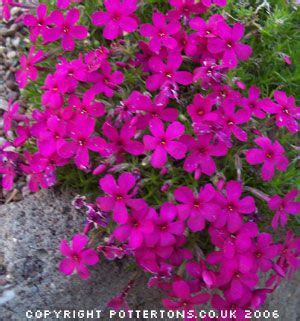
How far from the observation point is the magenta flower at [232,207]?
1.62 metres

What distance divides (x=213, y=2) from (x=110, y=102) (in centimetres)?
47

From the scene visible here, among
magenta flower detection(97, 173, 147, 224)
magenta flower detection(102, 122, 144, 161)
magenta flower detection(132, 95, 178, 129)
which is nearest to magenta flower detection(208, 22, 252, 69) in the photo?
magenta flower detection(132, 95, 178, 129)

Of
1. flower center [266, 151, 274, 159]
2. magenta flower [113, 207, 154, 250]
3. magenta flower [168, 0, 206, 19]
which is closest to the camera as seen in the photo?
magenta flower [113, 207, 154, 250]

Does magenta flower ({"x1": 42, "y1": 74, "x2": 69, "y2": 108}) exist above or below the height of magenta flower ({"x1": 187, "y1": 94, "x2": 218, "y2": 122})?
below

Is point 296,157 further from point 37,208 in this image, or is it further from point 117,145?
point 37,208

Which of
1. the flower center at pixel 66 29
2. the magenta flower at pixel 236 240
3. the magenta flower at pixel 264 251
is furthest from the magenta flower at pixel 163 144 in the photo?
the flower center at pixel 66 29

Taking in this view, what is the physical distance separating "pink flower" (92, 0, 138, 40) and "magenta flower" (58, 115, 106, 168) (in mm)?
304

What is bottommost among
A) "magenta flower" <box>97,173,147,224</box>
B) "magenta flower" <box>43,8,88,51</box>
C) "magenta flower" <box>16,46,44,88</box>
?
→ "magenta flower" <box>97,173,147,224</box>

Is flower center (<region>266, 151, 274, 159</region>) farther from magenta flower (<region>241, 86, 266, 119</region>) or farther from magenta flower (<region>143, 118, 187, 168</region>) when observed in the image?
magenta flower (<region>143, 118, 187, 168</region>)

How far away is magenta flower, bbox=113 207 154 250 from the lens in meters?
1.57

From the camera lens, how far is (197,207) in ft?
5.29

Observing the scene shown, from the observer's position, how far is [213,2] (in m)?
1.91

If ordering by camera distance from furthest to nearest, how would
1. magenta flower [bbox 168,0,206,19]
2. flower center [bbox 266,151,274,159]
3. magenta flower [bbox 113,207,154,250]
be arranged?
magenta flower [bbox 168,0,206,19] → flower center [bbox 266,151,274,159] → magenta flower [bbox 113,207,154,250]

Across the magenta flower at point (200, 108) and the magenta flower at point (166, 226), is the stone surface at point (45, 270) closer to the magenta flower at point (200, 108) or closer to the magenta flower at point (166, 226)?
the magenta flower at point (166, 226)
